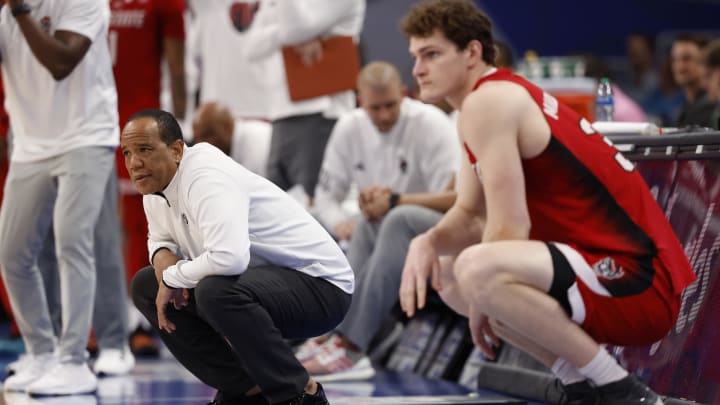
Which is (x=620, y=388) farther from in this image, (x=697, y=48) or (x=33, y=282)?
(x=697, y=48)

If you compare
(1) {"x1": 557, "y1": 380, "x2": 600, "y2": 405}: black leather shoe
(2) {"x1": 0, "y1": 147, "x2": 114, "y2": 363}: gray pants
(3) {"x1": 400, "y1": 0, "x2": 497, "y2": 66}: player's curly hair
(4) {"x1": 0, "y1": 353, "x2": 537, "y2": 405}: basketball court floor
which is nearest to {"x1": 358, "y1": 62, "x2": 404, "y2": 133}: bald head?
(4) {"x1": 0, "y1": 353, "x2": 537, "y2": 405}: basketball court floor

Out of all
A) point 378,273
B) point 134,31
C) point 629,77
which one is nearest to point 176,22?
point 134,31

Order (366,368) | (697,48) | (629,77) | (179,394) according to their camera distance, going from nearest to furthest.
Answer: (179,394) → (366,368) → (697,48) → (629,77)

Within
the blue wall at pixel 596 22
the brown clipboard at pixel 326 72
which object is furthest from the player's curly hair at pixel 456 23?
the blue wall at pixel 596 22

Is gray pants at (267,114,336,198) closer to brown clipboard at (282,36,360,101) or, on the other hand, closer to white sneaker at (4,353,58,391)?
brown clipboard at (282,36,360,101)

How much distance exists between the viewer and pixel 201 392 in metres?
4.72

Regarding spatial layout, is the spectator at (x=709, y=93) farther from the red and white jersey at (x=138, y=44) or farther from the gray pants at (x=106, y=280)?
the gray pants at (x=106, y=280)

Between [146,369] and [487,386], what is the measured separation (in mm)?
1634

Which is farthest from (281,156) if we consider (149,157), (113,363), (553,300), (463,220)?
(553,300)

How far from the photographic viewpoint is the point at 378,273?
17.9 ft

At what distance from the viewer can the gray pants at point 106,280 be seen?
17.5 feet

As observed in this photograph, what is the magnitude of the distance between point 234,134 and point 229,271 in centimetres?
313

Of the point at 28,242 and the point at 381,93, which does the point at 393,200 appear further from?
the point at 28,242

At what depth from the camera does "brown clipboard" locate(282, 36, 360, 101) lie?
622cm
